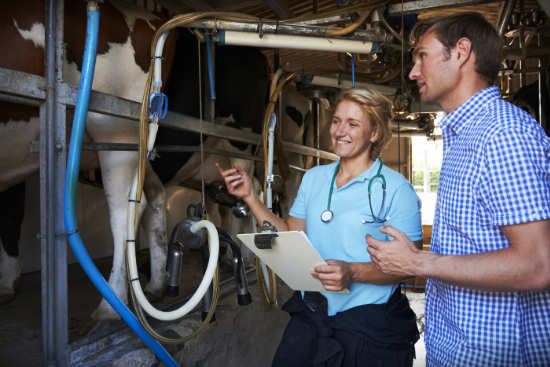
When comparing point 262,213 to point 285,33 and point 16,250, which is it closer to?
point 285,33

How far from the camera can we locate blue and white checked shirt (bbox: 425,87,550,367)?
0.93m

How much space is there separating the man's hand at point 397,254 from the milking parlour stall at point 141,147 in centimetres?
Result: 39

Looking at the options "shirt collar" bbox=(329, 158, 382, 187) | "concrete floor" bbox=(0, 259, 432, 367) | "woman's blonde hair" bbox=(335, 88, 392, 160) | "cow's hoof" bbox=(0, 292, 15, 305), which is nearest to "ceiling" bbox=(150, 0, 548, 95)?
"woman's blonde hair" bbox=(335, 88, 392, 160)

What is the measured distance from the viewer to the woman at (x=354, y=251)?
1418 millimetres

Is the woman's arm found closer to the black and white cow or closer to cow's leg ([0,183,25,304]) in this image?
the black and white cow

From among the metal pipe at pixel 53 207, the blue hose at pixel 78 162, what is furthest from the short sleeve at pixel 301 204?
the metal pipe at pixel 53 207

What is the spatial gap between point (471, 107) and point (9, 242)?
10.6 feet

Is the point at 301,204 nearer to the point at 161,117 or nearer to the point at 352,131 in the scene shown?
the point at 352,131

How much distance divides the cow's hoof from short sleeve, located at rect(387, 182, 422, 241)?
2672 millimetres

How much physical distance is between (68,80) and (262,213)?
4.50ft

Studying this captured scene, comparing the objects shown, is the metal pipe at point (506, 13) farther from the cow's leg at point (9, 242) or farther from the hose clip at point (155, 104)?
the cow's leg at point (9, 242)

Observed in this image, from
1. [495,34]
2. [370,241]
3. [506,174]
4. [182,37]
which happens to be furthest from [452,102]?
[182,37]

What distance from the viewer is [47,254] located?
178 centimetres

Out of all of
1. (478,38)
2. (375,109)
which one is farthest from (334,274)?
(478,38)
